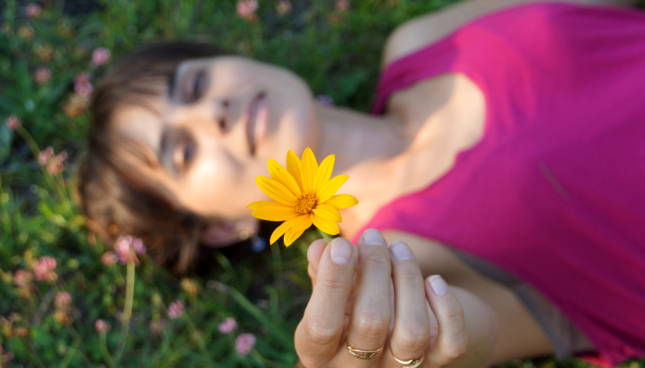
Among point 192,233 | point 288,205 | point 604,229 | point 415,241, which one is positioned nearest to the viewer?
point 288,205

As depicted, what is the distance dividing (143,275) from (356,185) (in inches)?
→ 53.8

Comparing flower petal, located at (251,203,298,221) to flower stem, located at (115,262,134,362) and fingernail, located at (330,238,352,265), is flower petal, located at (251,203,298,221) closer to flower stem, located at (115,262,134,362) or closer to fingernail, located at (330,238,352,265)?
fingernail, located at (330,238,352,265)

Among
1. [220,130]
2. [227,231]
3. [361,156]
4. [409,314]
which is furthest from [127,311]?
[409,314]

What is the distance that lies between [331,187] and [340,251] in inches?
5.1

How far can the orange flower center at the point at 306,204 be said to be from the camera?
0.83 metres

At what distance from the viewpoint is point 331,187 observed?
2.52 feet

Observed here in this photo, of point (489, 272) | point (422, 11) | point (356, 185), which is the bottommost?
point (489, 272)

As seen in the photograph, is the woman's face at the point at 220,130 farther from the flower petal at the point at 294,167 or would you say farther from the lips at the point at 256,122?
the flower petal at the point at 294,167

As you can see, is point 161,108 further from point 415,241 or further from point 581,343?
point 581,343

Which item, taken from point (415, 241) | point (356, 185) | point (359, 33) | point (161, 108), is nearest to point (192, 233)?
point (161, 108)

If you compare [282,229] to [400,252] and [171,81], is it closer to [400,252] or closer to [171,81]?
[400,252]

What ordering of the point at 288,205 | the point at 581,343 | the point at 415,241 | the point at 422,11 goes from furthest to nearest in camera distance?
the point at 422,11, the point at 581,343, the point at 415,241, the point at 288,205

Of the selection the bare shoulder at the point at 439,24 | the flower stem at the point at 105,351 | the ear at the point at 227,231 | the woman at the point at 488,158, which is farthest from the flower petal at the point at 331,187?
the flower stem at the point at 105,351

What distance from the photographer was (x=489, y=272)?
1.71 meters
